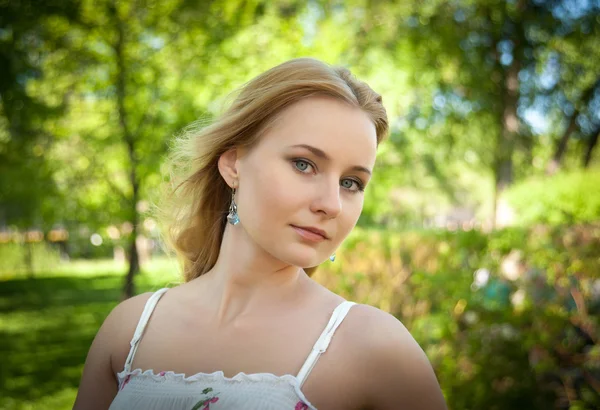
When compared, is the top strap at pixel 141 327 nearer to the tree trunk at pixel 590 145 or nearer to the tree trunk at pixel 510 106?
the tree trunk at pixel 510 106

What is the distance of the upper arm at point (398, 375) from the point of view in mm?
1499

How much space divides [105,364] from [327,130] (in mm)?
975

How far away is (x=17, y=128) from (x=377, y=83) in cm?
530

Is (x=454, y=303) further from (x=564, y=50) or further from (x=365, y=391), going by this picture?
(x=564, y=50)

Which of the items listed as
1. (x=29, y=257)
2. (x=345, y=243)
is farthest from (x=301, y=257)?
(x=29, y=257)

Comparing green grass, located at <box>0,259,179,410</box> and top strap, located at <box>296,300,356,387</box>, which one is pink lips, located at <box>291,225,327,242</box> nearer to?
top strap, located at <box>296,300,356,387</box>

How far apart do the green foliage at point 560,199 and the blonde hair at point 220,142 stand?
5.82 m

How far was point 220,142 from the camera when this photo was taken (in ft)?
5.91

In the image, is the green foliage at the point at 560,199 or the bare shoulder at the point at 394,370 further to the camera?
the green foliage at the point at 560,199

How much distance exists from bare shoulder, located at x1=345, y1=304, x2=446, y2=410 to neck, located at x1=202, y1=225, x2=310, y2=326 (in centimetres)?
26

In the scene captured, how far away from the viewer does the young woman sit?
1.54 meters

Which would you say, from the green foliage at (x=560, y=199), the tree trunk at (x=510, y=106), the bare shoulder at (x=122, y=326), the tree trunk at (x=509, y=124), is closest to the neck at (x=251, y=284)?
the bare shoulder at (x=122, y=326)

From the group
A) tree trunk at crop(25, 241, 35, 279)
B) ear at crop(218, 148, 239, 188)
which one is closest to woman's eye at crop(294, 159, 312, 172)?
ear at crop(218, 148, 239, 188)

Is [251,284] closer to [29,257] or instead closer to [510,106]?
[510,106]
